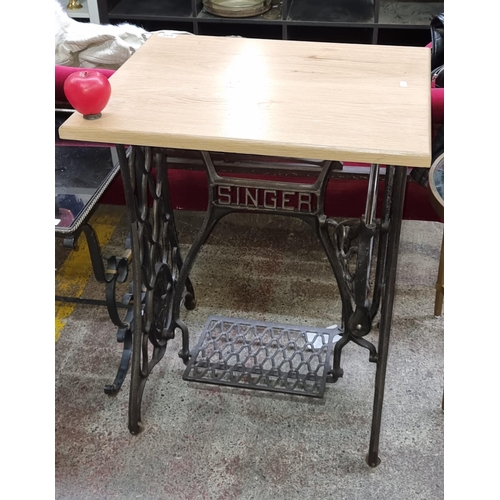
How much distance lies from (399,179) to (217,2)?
295 centimetres

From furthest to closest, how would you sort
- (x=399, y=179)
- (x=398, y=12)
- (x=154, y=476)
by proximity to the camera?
(x=398, y=12) → (x=154, y=476) → (x=399, y=179)

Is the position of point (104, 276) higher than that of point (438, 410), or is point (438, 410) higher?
point (104, 276)

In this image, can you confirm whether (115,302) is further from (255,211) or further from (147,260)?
(255,211)

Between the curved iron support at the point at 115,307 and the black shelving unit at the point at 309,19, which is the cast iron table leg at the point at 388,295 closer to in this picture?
the curved iron support at the point at 115,307

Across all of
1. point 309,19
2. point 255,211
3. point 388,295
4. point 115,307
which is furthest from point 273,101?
point 309,19

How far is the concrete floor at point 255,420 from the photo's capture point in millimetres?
1672

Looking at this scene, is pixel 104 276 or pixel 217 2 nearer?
pixel 104 276

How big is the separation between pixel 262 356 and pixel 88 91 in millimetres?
1084

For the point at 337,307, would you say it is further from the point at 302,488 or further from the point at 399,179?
the point at 399,179

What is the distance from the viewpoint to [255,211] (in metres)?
1.64

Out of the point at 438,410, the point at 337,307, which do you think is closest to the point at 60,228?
the point at 337,307

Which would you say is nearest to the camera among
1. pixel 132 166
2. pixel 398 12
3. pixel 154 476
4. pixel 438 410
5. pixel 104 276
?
pixel 132 166

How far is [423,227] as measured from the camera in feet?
8.79

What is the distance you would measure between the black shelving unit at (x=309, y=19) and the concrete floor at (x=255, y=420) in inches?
79.7
